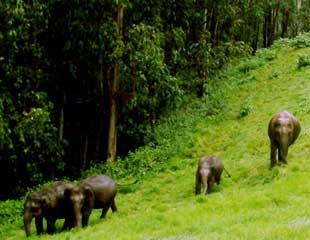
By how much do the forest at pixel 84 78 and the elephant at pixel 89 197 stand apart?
4.45m

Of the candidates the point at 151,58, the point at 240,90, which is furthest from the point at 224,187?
the point at 240,90

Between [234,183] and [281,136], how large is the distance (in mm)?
2029

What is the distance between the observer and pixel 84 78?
28734 millimetres

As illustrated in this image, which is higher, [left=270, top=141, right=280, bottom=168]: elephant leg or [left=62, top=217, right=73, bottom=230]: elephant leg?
[left=270, top=141, right=280, bottom=168]: elephant leg

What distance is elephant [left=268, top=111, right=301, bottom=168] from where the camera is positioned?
18531mm

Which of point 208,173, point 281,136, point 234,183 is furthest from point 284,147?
point 208,173

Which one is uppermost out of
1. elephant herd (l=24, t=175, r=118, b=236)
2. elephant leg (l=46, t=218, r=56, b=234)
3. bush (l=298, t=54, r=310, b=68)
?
bush (l=298, t=54, r=310, b=68)

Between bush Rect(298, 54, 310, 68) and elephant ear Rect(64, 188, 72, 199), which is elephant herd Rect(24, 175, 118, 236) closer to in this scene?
elephant ear Rect(64, 188, 72, 199)

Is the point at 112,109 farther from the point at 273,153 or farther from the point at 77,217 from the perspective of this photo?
the point at 77,217

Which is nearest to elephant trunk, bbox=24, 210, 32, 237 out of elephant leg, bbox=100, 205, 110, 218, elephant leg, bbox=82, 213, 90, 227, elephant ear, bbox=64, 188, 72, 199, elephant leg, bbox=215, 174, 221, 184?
elephant ear, bbox=64, 188, 72, 199

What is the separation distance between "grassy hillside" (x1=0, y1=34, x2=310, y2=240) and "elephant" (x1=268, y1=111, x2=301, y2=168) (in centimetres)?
38

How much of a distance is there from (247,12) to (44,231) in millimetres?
28688

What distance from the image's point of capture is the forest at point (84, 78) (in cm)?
2302

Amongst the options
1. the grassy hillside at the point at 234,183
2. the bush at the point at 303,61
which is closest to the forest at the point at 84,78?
the grassy hillside at the point at 234,183
